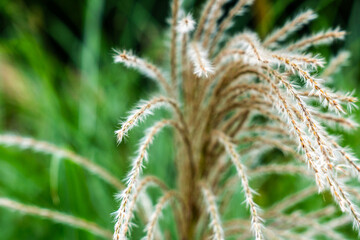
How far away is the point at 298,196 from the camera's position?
0.97 metres

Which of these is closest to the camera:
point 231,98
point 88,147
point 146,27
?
point 231,98

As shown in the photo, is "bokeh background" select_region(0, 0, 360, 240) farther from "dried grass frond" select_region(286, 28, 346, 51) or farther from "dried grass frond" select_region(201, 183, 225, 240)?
"dried grass frond" select_region(286, 28, 346, 51)

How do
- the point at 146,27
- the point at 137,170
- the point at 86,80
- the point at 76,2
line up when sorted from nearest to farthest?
the point at 137,170 < the point at 86,80 < the point at 146,27 < the point at 76,2

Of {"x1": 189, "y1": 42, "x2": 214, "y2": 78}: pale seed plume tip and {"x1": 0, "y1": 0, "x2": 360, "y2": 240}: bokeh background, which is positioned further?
{"x1": 0, "y1": 0, "x2": 360, "y2": 240}: bokeh background

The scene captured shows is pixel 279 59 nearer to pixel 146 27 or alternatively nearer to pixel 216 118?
pixel 216 118

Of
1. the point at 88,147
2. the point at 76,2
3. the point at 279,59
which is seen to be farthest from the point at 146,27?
the point at 279,59

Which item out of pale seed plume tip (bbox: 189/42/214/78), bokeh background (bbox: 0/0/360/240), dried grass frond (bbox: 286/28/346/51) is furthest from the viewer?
bokeh background (bbox: 0/0/360/240)

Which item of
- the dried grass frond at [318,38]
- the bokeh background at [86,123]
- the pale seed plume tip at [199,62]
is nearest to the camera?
the pale seed plume tip at [199,62]

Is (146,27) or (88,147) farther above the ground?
(146,27)

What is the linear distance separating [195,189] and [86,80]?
112 centimetres

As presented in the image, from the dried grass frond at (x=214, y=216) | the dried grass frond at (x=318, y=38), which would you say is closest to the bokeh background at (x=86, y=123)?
the dried grass frond at (x=214, y=216)

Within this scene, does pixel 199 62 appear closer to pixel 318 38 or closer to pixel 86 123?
pixel 318 38

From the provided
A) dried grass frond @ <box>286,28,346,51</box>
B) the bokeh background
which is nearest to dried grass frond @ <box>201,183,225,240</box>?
the bokeh background

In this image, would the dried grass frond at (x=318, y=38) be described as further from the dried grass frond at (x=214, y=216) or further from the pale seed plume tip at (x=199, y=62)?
the dried grass frond at (x=214, y=216)
